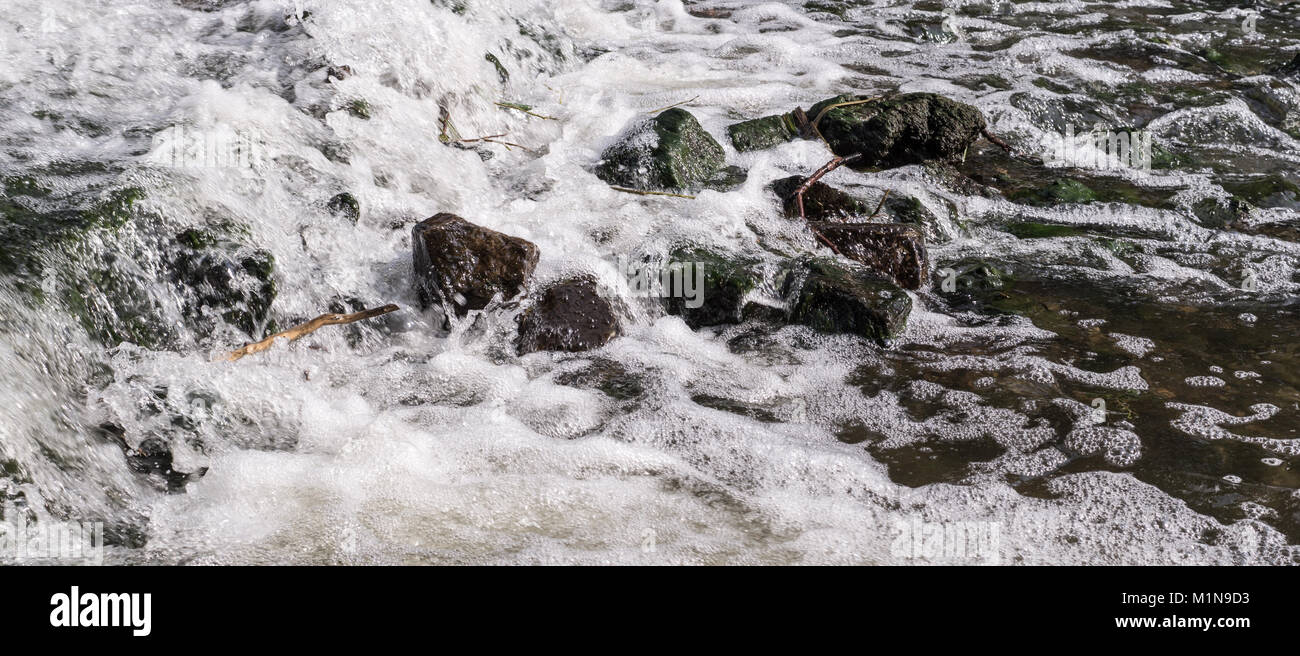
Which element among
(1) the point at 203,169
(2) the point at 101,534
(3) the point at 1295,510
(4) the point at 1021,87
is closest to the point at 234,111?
(1) the point at 203,169

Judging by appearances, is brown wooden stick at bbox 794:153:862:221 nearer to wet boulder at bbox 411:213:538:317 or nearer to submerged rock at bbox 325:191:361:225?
wet boulder at bbox 411:213:538:317

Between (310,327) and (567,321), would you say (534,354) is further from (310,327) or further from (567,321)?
(310,327)

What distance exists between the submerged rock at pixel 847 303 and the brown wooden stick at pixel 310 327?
1.79m

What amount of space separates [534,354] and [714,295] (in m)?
0.87

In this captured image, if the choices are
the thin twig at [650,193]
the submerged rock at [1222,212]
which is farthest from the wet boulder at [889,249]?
the submerged rock at [1222,212]

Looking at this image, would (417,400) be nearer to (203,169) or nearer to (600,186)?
(203,169)

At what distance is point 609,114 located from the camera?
19.8 ft

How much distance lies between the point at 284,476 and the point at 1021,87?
605 centimetres

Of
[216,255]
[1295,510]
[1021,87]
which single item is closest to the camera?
[1295,510]

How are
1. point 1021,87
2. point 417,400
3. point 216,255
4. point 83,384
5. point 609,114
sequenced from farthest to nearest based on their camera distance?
point 1021,87
point 609,114
point 216,255
point 417,400
point 83,384

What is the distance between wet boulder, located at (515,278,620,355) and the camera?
396 cm

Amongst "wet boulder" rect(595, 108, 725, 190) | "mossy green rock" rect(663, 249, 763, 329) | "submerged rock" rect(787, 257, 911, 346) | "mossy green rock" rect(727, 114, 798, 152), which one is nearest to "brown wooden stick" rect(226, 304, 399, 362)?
"mossy green rock" rect(663, 249, 763, 329)

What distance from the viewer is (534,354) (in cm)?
392

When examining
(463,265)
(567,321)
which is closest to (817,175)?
(567,321)
